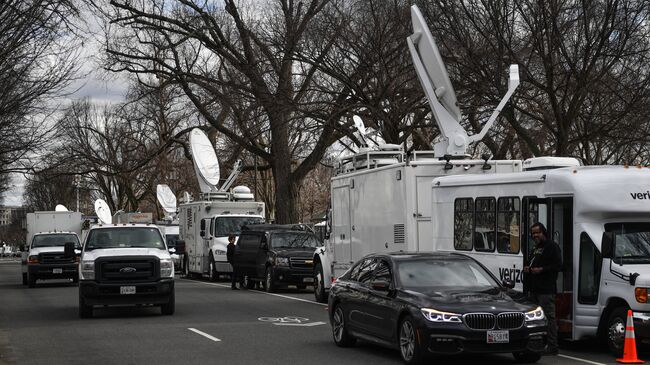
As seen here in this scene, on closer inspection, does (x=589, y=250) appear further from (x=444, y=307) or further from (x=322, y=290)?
(x=322, y=290)

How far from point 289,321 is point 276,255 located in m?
9.69

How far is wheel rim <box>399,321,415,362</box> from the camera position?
1279cm

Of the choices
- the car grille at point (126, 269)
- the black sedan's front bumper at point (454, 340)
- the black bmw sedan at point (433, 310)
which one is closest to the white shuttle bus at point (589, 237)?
the black bmw sedan at point (433, 310)

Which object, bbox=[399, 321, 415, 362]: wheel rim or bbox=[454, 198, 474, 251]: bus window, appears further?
bbox=[454, 198, 474, 251]: bus window

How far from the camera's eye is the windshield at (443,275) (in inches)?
539

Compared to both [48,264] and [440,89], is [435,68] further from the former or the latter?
[48,264]

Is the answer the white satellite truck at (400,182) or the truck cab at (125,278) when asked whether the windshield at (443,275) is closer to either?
the white satellite truck at (400,182)

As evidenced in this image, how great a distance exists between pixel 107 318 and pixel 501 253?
30.7 ft

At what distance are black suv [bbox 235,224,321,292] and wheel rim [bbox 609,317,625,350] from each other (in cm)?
1600

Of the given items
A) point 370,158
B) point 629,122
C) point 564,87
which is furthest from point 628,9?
point 370,158

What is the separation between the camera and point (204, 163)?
41469mm

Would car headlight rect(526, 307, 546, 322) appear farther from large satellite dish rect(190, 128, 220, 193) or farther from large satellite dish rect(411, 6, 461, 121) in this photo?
large satellite dish rect(190, 128, 220, 193)

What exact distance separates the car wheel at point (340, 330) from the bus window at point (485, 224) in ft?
9.89

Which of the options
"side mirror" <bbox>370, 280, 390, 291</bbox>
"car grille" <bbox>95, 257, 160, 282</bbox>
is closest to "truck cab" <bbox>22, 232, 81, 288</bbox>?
"car grille" <bbox>95, 257, 160, 282</bbox>
